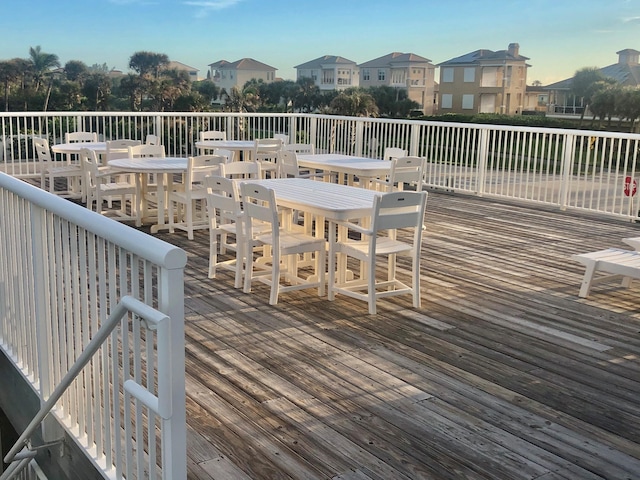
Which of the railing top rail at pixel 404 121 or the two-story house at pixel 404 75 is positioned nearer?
the railing top rail at pixel 404 121

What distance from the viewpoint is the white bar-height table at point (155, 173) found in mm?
7984

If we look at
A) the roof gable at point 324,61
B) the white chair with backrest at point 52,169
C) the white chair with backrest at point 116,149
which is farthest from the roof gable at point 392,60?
the white chair with backrest at point 116,149

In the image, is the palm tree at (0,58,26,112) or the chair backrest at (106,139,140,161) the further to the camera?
the palm tree at (0,58,26,112)

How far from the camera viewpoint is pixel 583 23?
50.4 metres

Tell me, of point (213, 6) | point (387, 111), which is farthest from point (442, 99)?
point (213, 6)

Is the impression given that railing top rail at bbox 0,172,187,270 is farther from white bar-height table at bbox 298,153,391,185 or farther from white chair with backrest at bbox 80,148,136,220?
white bar-height table at bbox 298,153,391,185

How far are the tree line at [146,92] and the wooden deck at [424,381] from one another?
29.1 m

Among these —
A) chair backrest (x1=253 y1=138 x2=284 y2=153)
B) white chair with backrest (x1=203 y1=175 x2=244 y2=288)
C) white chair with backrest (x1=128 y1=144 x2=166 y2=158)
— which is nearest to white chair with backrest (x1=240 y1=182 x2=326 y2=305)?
white chair with backrest (x1=203 y1=175 x2=244 y2=288)

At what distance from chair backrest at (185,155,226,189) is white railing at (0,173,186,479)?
3466 millimetres

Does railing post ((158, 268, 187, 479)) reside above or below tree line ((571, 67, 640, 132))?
below

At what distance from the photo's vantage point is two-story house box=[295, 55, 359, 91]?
40.5 m

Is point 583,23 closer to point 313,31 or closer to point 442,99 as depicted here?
point 442,99

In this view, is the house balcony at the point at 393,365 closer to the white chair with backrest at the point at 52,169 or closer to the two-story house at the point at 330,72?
the white chair with backrest at the point at 52,169

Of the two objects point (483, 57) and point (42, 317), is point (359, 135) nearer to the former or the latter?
point (42, 317)
